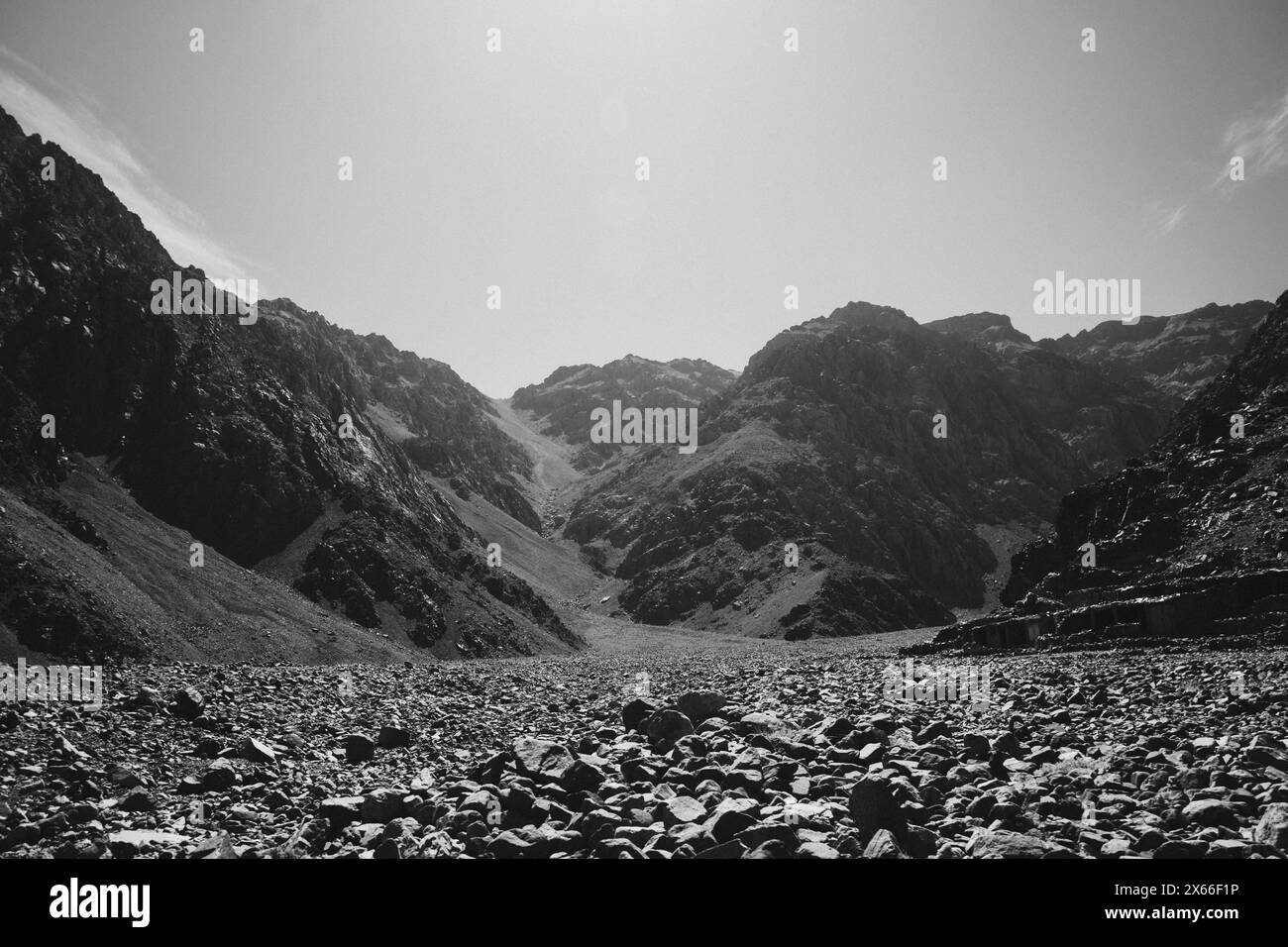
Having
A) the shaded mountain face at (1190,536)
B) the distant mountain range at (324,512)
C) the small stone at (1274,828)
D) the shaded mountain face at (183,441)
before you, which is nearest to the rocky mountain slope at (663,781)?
the small stone at (1274,828)

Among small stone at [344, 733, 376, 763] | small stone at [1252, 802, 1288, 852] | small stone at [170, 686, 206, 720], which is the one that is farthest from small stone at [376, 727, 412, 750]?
small stone at [1252, 802, 1288, 852]

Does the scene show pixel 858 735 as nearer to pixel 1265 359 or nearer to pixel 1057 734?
pixel 1057 734

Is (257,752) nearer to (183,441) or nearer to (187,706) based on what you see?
(187,706)

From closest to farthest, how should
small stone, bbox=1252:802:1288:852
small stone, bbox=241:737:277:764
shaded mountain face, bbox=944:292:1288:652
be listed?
small stone, bbox=1252:802:1288:852 → small stone, bbox=241:737:277:764 → shaded mountain face, bbox=944:292:1288:652

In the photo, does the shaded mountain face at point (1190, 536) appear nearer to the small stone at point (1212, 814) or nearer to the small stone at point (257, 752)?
the small stone at point (1212, 814)

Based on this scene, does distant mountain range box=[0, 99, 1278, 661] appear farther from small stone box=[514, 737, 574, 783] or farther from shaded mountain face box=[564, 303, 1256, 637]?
small stone box=[514, 737, 574, 783]
